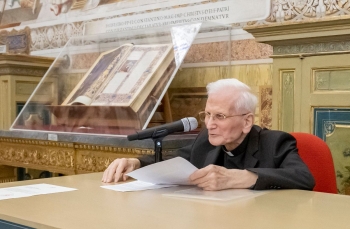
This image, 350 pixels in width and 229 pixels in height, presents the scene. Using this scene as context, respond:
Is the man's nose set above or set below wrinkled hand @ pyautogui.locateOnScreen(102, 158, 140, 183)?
above

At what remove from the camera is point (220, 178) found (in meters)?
1.91

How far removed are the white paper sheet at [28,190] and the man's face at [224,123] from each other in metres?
0.67

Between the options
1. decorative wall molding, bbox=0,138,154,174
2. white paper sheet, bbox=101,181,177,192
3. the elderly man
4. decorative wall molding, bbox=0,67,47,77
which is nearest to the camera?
white paper sheet, bbox=101,181,177,192

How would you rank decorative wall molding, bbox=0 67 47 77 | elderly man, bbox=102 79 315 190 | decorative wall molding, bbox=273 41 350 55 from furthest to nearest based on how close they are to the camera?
decorative wall molding, bbox=0 67 47 77 → decorative wall molding, bbox=273 41 350 55 → elderly man, bbox=102 79 315 190

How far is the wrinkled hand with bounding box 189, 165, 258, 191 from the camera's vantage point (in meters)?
1.90

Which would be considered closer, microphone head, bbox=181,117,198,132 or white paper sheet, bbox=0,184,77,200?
white paper sheet, bbox=0,184,77,200

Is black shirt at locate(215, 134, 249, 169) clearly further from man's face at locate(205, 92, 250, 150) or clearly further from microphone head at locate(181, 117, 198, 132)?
microphone head at locate(181, 117, 198, 132)

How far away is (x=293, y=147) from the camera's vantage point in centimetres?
219

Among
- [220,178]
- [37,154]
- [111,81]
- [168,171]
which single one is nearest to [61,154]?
[37,154]

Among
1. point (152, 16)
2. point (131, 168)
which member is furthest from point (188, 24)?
point (131, 168)

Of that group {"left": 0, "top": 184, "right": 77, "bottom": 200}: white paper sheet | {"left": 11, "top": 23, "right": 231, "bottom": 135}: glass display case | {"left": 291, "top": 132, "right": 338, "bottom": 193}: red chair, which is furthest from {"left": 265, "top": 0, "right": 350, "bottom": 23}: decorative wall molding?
{"left": 0, "top": 184, "right": 77, "bottom": 200}: white paper sheet

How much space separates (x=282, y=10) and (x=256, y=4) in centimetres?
25

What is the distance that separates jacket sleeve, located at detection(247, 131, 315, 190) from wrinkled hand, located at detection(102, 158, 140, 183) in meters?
0.60

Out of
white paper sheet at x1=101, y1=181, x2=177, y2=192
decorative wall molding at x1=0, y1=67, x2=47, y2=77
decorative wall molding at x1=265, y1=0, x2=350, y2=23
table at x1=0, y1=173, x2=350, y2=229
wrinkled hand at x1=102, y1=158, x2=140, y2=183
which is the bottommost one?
white paper sheet at x1=101, y1=181, x2=177, y2=192
